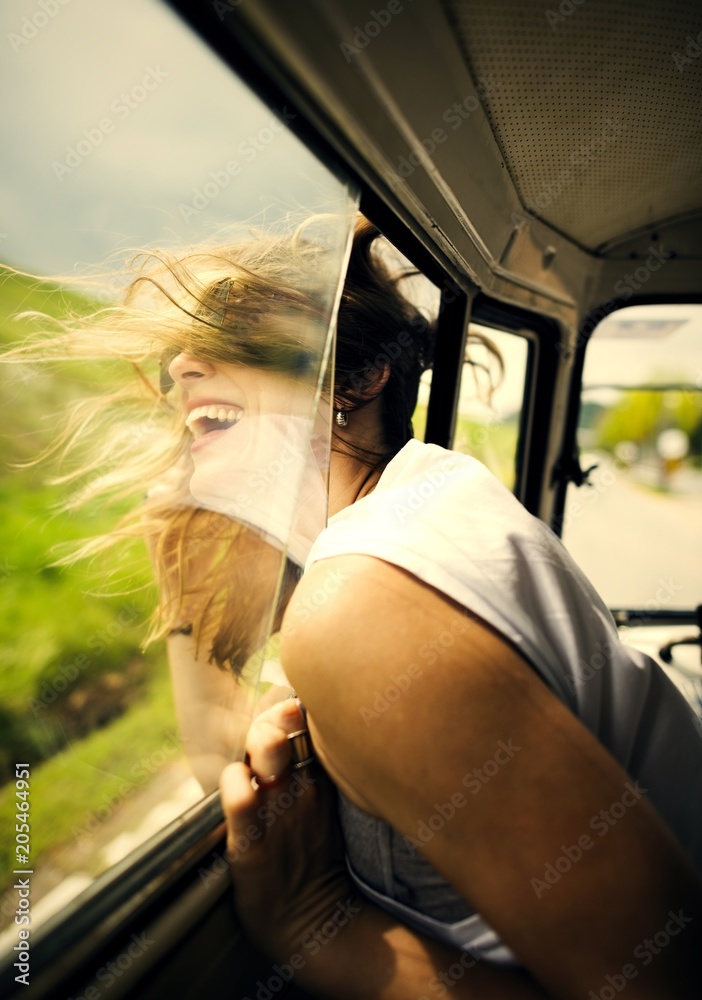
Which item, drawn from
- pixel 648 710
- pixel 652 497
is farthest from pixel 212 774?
pixel 652 497

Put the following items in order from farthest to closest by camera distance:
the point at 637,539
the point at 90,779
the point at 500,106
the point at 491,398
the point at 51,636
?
the point at 637,539, the point at 491,398, the point at 500,106, the point at 90,779, the point at 51,636

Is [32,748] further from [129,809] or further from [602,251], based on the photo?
[602,251]

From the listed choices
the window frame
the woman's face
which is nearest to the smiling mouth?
the woman's face

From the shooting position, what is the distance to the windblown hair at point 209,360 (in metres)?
0.89

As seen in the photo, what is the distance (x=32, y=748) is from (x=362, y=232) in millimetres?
1230

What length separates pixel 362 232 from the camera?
1.26m

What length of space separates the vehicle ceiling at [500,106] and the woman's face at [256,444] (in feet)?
1.52

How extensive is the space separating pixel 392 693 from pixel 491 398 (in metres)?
1.93

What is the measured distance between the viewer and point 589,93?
127 cm

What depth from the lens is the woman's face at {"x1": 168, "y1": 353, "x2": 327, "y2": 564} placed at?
42.5 inches

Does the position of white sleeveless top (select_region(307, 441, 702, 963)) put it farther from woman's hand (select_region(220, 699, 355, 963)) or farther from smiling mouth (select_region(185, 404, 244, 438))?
smiling mouth (select_region(185, 404, 244, 438))

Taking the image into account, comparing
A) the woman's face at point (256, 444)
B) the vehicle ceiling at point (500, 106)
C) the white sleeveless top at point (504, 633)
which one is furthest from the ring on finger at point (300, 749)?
the vehicle ceiling at point (500, 106)

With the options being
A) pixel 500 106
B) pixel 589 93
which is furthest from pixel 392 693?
pixel 589 93

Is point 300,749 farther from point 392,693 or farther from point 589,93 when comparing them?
point 589,93
